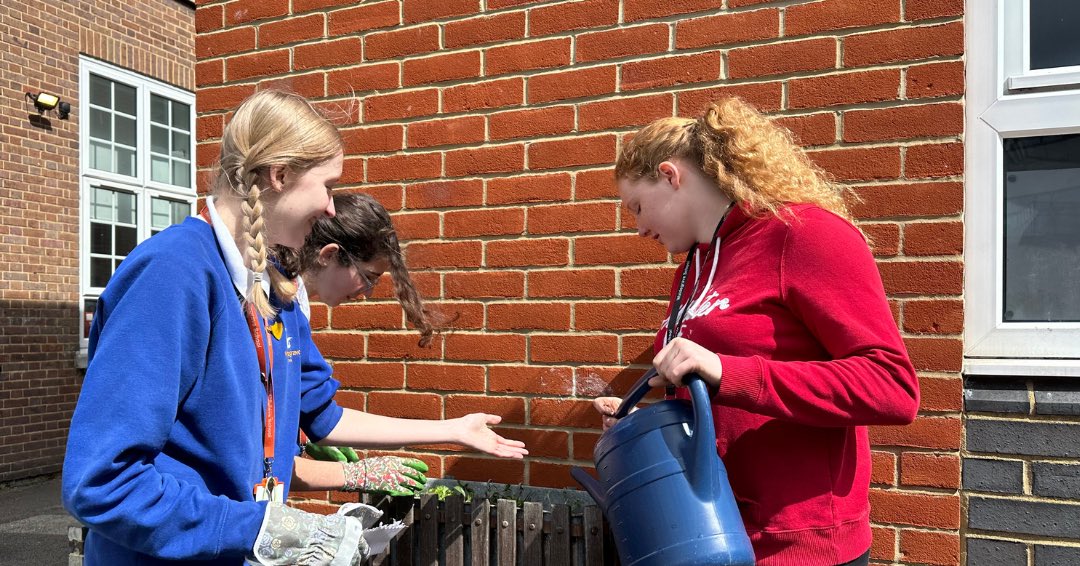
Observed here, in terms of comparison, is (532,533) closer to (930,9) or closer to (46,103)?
(930,9)

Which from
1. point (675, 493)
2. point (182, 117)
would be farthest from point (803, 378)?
point (182, 117)

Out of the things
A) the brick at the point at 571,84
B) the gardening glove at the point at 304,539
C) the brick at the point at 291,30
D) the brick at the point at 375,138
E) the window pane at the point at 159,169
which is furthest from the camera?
the window pane at the point at 159,169

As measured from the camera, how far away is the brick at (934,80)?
2.26 m

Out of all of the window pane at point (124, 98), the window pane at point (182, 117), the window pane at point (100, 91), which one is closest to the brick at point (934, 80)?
the window pane at point (100, 91)

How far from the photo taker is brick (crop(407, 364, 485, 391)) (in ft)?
9.48

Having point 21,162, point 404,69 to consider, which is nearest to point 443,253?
point 404,69

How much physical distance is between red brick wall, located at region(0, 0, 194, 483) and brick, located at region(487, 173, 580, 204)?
7.52 m

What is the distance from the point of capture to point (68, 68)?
8852mm

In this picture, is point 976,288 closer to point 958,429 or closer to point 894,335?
point 958,429

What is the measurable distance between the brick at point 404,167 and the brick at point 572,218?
1.48ft

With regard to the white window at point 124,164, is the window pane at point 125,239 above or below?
below

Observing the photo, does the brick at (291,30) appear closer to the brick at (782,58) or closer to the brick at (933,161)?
the brick at (782,58)

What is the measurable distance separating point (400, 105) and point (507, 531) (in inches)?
64.3

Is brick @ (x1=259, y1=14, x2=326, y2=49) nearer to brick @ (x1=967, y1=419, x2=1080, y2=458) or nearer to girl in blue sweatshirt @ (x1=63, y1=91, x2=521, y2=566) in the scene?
girl in blue sweatshirt @ (x1=63, y1=91, x2=521, y2=566)
